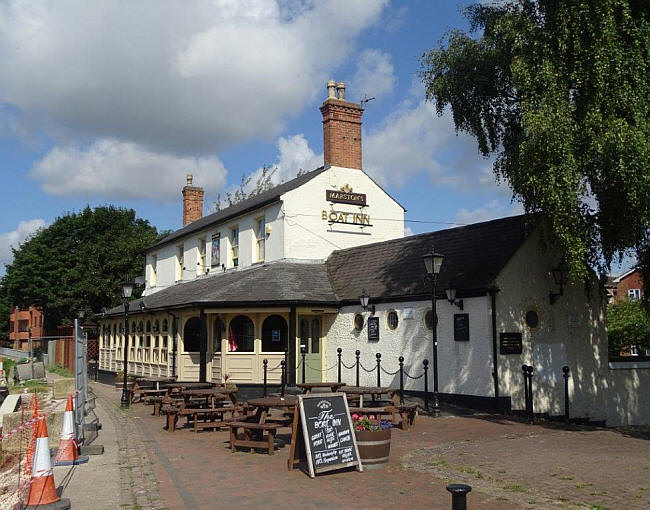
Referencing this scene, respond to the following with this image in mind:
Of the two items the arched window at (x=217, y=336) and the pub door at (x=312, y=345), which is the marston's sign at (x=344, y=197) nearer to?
the pub door at (x=312, y=345)

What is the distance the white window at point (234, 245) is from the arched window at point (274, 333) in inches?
220

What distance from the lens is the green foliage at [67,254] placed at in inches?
1795

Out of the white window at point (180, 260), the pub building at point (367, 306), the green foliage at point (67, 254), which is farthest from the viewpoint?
the green foliage at point (67, 254)

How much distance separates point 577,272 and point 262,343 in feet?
37.6

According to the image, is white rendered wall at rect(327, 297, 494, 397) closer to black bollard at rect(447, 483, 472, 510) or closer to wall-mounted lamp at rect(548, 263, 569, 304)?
wall-mounted lamp at rect(548, 263, 569, 304)

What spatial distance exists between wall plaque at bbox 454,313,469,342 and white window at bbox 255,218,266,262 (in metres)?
10.2

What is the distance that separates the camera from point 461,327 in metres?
16.6

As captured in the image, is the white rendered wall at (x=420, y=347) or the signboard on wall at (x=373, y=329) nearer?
the white rendered wall at (x=420, y=347)

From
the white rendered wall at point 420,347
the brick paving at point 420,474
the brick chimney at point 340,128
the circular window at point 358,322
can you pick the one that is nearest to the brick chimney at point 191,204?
the brick chimney at point 340,128

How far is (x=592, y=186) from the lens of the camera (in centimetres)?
1327

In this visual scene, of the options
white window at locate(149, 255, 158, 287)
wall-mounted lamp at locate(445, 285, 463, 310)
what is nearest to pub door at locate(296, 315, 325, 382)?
wall-mounted lamp at locate(445, 285, 463, 310)

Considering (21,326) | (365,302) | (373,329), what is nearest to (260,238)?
(365,302)

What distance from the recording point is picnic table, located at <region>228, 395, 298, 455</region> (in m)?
10.6

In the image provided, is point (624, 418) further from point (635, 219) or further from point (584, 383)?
point (635, 219)
